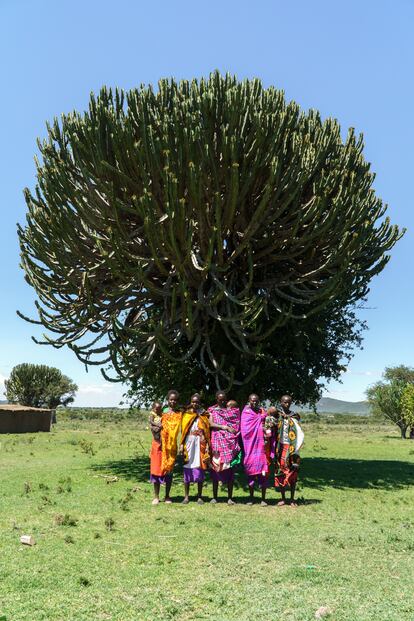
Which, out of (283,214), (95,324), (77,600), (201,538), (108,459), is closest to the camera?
(77,600)

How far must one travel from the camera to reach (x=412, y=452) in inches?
918

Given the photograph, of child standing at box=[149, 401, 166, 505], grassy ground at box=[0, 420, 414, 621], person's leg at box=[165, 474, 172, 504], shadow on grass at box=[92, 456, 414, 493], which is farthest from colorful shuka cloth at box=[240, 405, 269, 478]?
shadow on grass at box=[92, 456, 414, 493]

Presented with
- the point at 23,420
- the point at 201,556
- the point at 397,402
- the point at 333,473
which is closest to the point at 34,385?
the point at 23,420

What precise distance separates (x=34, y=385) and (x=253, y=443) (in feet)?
148

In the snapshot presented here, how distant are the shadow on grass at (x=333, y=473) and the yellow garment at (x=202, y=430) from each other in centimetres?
248

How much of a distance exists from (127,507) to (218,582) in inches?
160

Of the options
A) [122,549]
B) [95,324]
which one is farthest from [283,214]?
[122,549]

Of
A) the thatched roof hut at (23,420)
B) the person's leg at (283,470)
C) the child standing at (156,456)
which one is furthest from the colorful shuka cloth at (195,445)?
the thatched roof hut at (23,420)

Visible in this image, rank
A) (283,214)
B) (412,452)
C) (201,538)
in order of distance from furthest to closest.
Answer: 1. (412,452)
2. (283,214)
3. (201,538)

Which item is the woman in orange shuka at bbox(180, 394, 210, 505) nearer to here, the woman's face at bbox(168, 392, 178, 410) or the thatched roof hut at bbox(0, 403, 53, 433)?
the woman's face at bbox(168, 392, 178, 410)

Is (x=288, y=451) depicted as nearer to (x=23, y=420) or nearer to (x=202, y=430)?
(x=202, y=430)

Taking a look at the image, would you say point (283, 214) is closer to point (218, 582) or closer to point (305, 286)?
point (305, 286)

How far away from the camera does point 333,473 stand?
14141 millimetres

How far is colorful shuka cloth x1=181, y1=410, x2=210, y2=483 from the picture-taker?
916cm
